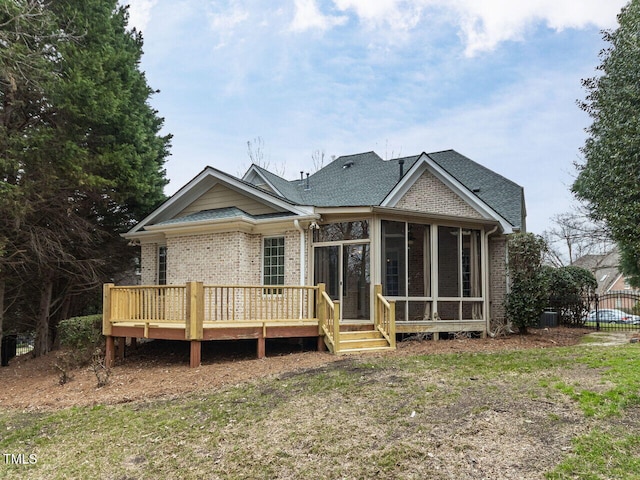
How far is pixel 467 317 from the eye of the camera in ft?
39.5

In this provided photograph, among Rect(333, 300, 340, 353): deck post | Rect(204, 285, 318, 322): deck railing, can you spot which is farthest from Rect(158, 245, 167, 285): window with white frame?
Rect(333, 300, 340, 353): deck post

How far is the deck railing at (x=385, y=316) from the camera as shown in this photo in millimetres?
9781

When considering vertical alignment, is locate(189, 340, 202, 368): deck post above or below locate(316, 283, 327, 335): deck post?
below

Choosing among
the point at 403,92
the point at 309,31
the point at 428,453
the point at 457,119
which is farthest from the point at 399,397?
the point at 457,119

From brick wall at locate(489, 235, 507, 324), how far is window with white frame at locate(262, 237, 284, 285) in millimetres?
6197

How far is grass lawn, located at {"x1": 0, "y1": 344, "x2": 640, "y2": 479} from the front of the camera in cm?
415

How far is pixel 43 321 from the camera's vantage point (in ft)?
44.0

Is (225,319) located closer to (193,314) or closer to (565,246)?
(193,314)

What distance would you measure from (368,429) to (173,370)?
517 centimetres

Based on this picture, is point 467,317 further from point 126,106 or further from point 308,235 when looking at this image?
point 126,106

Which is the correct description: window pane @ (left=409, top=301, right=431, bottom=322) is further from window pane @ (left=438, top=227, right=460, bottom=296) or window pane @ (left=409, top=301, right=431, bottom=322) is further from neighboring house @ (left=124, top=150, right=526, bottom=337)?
window pane @ (left=438, top=227, right=460, bottom=296)

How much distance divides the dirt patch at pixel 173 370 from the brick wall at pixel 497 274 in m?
1.24

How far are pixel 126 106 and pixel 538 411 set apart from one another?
11.9 meters

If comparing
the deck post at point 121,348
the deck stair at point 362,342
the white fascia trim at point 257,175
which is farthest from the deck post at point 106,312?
the white fascia trim at point 257,175
